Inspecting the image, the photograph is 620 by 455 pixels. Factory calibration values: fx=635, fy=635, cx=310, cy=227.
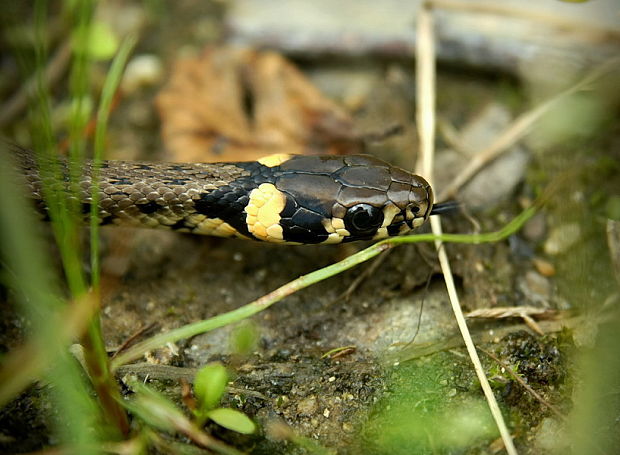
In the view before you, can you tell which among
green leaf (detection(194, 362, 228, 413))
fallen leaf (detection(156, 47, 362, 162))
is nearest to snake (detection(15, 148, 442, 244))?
fallen leaf (detection(156, 47, 362, 162))

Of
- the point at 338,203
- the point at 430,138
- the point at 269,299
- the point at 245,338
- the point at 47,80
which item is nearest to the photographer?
the point at 269,299

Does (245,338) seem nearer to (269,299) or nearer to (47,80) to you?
(269,299)

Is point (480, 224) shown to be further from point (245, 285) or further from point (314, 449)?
point (314, 449)

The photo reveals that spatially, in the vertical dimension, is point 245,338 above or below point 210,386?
below

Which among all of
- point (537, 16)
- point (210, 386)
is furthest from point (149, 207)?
point (537, 16)

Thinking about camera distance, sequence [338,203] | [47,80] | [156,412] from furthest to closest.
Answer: [47,80], [338,203], [156,412]

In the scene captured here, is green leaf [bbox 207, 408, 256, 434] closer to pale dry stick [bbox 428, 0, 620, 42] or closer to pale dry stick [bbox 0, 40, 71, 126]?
pale dry stick [bbox 0, 40, 71, 126]

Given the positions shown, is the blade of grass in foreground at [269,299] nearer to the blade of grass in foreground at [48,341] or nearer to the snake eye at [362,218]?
the blade of grass in foreground at [48,341]

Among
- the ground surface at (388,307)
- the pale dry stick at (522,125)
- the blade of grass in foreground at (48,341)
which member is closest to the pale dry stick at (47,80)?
the ground surface at (388,307)
